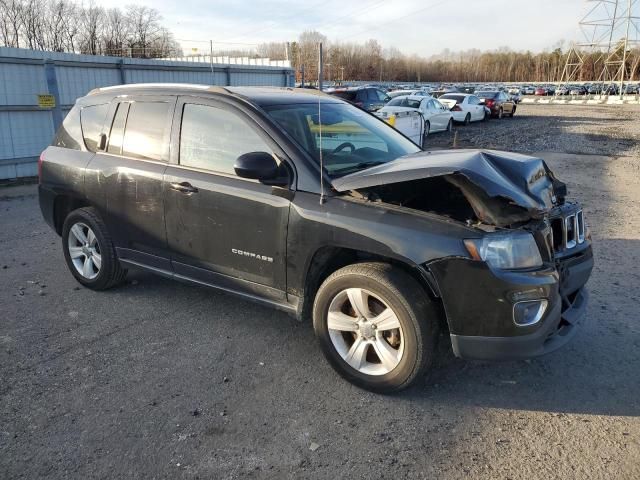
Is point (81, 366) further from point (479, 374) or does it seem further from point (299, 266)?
point (479, 374)

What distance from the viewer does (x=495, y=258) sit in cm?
299

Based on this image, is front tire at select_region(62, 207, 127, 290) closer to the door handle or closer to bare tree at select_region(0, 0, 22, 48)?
the door handle

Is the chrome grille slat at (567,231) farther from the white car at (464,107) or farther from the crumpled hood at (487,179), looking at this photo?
the white car at (464,107)

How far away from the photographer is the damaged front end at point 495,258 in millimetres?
2988

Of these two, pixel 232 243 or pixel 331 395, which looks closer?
pixel 331 395

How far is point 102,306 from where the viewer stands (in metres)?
4.76

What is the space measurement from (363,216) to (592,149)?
1559 centimetres

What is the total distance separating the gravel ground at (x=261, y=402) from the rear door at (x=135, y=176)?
2.00 ft

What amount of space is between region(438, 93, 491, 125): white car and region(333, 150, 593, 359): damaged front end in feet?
76.1

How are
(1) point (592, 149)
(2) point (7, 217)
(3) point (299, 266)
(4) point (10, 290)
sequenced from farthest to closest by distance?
(1) point (592, 149)
(2) point (7, 217)
(4) point (10, 290)
(3) point (299, 266)

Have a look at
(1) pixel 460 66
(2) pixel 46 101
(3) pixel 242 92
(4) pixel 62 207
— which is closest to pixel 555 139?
(2) pixel 46 101

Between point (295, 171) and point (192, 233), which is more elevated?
point (295, 171)

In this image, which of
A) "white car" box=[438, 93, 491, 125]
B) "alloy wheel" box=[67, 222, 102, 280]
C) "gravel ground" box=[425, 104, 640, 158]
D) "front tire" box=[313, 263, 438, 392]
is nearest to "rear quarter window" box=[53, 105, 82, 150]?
"alloy wheel" box=[67, 222, 102, 280]

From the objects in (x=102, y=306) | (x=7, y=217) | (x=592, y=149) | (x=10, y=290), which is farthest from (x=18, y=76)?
(x=592, y=149)
